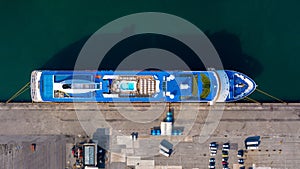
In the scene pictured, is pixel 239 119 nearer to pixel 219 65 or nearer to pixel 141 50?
pixel 219 65

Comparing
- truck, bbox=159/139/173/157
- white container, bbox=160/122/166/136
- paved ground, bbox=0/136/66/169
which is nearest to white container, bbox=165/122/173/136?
white container, bbox=160/122/166/136

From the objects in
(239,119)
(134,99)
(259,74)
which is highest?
(259,74)

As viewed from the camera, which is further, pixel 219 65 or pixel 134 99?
pixel 219 65

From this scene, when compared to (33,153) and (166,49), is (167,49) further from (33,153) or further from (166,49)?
(33,153)

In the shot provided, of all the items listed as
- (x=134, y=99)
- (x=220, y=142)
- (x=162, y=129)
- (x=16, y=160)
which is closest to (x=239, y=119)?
(x=220, y=142)

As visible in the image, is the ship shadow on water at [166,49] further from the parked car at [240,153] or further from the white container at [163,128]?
the parked car at [240,153]

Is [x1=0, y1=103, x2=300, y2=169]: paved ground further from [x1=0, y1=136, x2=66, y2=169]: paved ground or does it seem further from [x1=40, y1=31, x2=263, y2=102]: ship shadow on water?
[x1=40, y1=31, x2=263, y2=102]: ship shadow on water

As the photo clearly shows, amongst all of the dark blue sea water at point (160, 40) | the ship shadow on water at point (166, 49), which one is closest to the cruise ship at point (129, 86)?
the ship shadow on water at point (166, 49)
